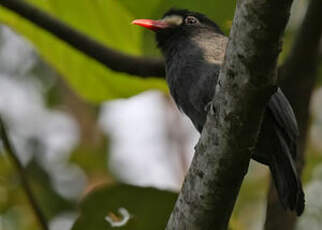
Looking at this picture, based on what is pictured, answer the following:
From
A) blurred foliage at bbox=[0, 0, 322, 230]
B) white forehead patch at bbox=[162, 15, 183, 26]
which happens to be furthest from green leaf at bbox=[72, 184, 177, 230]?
white forehead patch at bbox=[162, 15, 183, 26]

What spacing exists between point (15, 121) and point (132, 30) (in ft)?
12.4

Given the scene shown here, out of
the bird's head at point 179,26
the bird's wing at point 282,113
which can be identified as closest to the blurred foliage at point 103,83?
the bird's head at point 179,26

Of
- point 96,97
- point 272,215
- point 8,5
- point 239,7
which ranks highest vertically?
point 239,7

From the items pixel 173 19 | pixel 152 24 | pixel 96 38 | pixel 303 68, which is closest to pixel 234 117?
pixel 303 68

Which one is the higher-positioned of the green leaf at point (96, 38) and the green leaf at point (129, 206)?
the green leaf at point (96, 38)

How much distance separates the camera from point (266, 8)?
212 cm

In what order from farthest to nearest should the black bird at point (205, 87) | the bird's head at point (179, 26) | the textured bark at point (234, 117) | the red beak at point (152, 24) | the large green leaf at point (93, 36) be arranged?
the bird's head at point (179, 26)
the large green leaf at point (93, 36)
the red beak at point (152, 24)
the black bird at point (205, 87)
the textured bark at point (234, 117)

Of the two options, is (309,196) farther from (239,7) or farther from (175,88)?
(239,7)

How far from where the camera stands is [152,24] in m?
4.14

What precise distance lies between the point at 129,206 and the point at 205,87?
0.65 meters

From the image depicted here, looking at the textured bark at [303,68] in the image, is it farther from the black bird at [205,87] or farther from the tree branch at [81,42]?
the tree branch at [81,42]

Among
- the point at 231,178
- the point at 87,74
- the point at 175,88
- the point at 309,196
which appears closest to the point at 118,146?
the point at 309,196

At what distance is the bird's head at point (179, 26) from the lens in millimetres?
4211

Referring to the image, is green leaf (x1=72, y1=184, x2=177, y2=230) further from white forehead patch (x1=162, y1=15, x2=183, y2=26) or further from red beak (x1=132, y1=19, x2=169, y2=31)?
white forehead patch (x1=162, y1=15, x2=183, y2=26)
